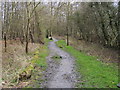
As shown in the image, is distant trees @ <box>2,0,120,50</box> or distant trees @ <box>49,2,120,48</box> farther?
distant trees @ <box>49,2,120,48</box>

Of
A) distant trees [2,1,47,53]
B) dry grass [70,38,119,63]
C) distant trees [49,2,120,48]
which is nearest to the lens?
dry grass [70,38,119,63]

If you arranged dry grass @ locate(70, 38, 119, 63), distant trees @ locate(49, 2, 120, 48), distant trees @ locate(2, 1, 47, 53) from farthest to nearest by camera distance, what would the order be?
1. distant trees @ locate(49, 2, 120, 48)
2. distant trees @ locate(2, 1, 47, 53)
3. dry grass @ locate(70, 38, 119, 63)

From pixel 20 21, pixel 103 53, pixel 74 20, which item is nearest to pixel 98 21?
pixel 103 53

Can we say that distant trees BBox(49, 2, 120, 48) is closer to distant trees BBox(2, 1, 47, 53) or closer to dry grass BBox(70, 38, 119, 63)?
dry grass BBox(70, 38, 119, 63)

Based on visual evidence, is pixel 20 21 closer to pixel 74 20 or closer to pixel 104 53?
pixel 74 20

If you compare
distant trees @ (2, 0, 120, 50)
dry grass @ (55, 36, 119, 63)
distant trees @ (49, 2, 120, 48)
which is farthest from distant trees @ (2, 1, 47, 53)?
dry grass @ (55, 36, 119, 63)

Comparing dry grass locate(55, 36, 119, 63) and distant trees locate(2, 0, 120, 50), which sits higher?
distant trees locate(2, 0, 120, 50)

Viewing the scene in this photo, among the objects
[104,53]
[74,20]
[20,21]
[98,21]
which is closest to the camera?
[104,53]

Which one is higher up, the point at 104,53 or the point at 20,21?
the point at 20,21

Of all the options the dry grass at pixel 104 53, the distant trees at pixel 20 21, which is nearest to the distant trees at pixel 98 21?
the dry grass at pixel 104 53

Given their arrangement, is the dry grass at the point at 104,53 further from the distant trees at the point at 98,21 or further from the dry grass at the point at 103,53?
the distant trees at the point at 98,21

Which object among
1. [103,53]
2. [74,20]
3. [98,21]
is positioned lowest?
[103,53]

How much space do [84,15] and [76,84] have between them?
2049cm

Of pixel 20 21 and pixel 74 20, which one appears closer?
pixel 20 21
